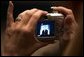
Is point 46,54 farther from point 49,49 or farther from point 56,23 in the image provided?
point 56,23

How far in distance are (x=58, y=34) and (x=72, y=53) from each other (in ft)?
0.28

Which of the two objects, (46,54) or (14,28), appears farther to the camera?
(46,54)

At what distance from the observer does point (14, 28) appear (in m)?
0.69

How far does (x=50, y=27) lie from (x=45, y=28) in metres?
0.02

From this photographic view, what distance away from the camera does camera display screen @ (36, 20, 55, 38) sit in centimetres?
71

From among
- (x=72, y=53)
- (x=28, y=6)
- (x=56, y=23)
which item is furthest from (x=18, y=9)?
(x=72, y=53)

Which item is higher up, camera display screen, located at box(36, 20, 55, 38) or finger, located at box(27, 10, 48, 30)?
finger, located at box(27, 10, 48, 30)

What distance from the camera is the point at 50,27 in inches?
28.4

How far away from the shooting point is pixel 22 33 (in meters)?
0.68

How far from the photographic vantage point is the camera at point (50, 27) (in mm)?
711

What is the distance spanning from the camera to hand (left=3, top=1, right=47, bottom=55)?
681 millimetres

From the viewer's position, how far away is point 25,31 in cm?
68

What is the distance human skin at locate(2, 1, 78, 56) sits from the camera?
0.68 m

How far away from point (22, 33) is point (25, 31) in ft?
0.04
